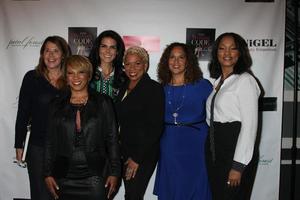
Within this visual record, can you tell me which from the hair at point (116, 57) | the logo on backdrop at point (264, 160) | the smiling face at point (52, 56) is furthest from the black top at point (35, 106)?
the logo on backdrop at point (264, 160)

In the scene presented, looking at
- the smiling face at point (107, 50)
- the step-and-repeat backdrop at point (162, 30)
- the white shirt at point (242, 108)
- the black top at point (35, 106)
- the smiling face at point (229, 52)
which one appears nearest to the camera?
the white shirt at point (242, 108)

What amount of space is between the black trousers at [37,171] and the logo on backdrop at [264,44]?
83.6 inches

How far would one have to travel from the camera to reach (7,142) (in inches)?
131

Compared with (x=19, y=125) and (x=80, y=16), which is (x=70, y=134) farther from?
(x=80, y=16)

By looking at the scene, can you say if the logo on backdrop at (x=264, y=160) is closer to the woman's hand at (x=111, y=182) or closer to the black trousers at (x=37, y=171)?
the woman's hand at (x=111, y=182)

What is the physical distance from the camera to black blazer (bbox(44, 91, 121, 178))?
2182mm

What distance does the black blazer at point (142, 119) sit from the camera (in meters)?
2.47

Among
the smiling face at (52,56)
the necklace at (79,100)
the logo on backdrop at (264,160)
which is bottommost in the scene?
the logo on backdrop at (264,160)

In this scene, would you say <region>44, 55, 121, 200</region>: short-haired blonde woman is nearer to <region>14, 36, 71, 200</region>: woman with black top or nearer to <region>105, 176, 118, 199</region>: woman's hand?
<region>105, 176, 118, 199</region>: woman's hand

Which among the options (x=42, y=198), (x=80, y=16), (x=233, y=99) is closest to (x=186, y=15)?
(x=80, y=16)

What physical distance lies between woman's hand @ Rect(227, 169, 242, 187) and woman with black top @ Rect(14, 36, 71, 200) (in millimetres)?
1388

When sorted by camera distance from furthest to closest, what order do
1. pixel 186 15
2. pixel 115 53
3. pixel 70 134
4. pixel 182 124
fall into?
pixel 186 15
pixel 115 53
pixel 182 124
pixel 70 134

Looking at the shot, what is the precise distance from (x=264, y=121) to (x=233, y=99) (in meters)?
1.14

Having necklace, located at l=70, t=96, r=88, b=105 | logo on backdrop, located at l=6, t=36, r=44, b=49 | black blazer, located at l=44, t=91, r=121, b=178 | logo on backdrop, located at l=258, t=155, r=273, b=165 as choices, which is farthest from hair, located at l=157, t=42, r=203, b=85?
logo on backdrop, located at l=6, t=36, r=44, b=49
